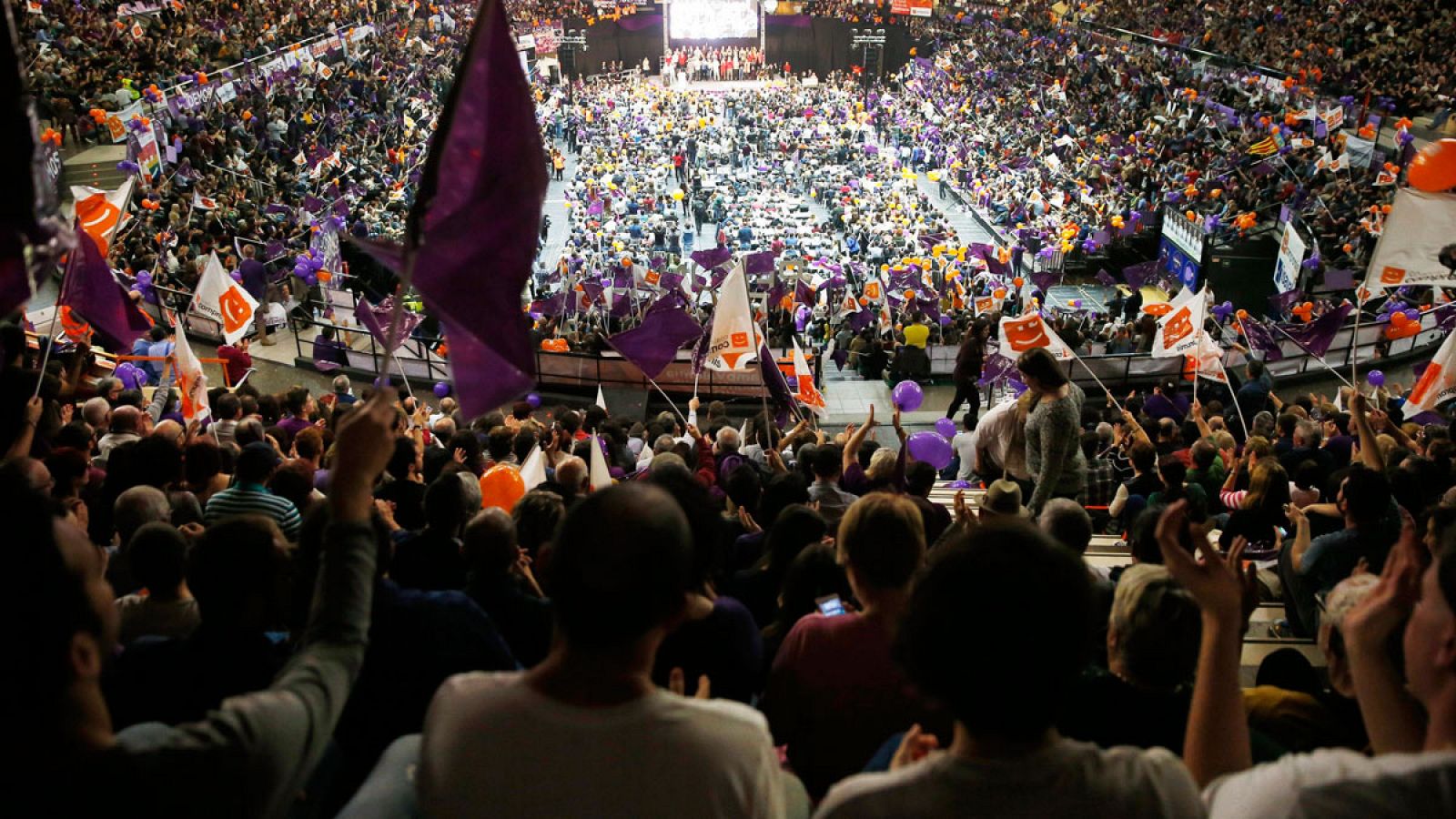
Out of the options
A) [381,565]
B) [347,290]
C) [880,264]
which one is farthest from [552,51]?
[381,565]

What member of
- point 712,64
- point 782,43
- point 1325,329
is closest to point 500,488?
point 1325,329

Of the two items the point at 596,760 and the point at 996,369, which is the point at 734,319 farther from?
the point at 596,760

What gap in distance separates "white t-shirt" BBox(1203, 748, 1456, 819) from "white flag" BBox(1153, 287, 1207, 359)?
925cm

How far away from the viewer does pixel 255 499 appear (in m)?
4.32

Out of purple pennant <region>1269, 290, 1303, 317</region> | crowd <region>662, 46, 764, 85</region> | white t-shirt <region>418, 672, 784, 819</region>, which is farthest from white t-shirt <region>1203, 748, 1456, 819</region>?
crowd <region>662, 46, 764, 85</region>

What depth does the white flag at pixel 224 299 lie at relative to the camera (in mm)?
9750

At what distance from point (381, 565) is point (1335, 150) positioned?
2262 centimetres

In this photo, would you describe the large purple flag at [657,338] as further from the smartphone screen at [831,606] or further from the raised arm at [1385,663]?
the raised arm at [1385,663]

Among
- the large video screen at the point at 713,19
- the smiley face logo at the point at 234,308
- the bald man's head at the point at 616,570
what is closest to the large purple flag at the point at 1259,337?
the smiley face logo at the point at 234,308

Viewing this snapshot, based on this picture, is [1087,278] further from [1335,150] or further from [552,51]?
[552,51]

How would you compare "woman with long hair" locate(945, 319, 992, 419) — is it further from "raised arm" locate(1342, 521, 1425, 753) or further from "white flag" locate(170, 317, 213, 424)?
"raised arm" locate(1342, 521, 1425, 753)

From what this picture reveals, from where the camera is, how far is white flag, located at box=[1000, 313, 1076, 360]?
9.12m

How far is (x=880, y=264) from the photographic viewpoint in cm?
2181

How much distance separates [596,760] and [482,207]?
171cm
